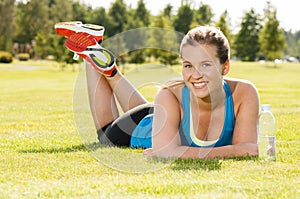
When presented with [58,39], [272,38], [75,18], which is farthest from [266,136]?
[75,18]

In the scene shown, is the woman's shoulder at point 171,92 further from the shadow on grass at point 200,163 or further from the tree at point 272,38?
the tree at point 272,38

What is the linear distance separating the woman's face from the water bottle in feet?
1.65

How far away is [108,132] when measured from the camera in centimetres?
555

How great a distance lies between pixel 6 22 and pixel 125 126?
Answer: 61.3m

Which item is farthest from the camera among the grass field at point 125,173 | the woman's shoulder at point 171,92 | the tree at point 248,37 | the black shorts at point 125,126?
the tree at point 248,37

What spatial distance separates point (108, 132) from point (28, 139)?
3.74 ft

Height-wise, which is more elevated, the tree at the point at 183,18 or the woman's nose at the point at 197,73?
the tree at the point at 183,18

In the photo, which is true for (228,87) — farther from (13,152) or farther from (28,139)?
(28,139)

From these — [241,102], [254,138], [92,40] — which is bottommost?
[254,138]

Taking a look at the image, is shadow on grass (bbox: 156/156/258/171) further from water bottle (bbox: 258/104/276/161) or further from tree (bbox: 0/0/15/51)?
tree (bbox: 0/0/15/51)

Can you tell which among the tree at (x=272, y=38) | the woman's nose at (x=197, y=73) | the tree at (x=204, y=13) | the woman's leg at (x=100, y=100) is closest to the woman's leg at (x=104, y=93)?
the woman's leg at (x=100, y=100)

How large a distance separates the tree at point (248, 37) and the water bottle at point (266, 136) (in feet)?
205

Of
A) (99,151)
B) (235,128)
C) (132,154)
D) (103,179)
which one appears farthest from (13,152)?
(235,128)

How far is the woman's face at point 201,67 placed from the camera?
428cm
